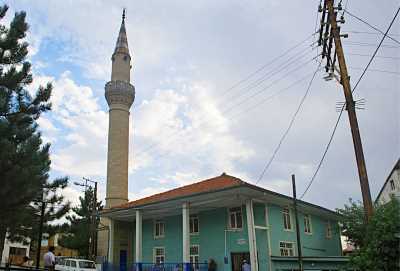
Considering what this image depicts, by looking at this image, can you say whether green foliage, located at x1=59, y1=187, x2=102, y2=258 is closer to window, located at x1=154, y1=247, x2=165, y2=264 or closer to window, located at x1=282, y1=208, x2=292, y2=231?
window, located at x1=154, y1=247, x2=165, y2=264

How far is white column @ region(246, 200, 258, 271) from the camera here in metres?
18.9

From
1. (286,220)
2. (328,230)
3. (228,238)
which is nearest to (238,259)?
(228,238)

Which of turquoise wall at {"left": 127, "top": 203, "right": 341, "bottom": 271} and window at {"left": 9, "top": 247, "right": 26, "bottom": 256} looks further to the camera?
window at {"left": 9, "top": 247, "right": 26, "bottom": 256}

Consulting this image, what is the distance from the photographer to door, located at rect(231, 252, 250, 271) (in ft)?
67.1

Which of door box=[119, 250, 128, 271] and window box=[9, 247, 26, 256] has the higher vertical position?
window box=[9, 247, 26, 256]

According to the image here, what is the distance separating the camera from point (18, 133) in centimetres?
1178

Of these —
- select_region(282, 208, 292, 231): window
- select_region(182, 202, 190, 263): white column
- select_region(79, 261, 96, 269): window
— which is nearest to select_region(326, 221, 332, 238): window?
select_region(282, 208, 292, 231): window

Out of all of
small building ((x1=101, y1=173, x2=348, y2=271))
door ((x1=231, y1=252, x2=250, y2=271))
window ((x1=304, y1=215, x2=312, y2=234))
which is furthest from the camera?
window ((x1=304, y1=215, x2=312, y2=234))

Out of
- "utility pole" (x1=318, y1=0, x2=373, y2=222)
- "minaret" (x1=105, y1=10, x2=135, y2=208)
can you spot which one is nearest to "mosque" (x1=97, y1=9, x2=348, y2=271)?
"minaret" (x1=105, y1=10, x2=135, y2=208)

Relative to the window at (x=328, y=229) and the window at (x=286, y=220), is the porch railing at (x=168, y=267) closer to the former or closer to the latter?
the window at (x=286, y=220)

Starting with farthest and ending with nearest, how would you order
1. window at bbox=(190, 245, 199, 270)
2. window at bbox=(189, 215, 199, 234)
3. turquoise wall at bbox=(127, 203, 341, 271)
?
window at bbox=(189, 215, 199, 234) < window at bbox=(190, 245, 199, 270) < turquoise wall at bbox=(127, 203, 341, 271)

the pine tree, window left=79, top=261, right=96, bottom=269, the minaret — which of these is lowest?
window left=79, top=261, right=96, bottom=269

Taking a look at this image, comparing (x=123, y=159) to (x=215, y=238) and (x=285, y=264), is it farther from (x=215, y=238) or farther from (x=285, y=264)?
(x=285, y=264)

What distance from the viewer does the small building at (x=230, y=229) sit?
64.6ft
